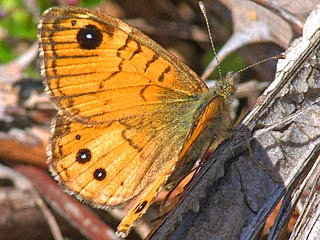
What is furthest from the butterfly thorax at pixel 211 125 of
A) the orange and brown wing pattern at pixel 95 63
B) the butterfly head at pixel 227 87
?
the orange and brown wing pattern at pixel 95 63

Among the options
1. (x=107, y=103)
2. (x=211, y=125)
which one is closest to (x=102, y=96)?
(x=107, y=103)

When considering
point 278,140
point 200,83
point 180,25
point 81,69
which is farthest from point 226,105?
point 180,25

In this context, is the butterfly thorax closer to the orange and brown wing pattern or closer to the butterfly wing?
the butterfly wing

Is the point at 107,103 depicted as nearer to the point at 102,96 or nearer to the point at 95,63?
the point at 102,96

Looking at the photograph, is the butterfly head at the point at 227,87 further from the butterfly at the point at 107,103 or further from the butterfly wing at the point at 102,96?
the butterfly wing at the point at 102,96

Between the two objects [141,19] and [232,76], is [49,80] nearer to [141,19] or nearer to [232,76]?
[232,76]
